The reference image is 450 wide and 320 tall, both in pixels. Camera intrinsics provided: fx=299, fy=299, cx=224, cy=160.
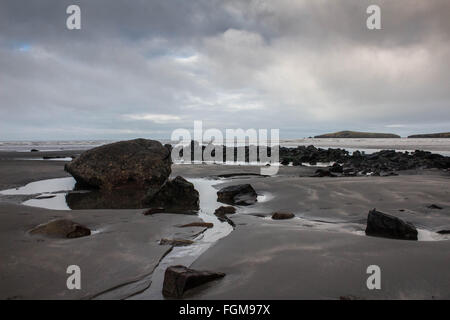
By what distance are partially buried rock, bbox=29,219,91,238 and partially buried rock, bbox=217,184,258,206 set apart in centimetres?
316

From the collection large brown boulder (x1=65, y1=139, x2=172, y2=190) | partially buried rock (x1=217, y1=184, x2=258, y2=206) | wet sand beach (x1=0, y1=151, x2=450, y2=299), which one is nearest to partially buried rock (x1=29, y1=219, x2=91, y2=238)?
wet sand beach (x1=0, y1=151, x2=450, y2=299)

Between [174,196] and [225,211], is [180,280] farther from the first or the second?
[174,196]

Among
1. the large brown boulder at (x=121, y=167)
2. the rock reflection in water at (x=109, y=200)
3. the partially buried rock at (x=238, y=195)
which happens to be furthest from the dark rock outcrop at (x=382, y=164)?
the rock reflection in water at (x=109, y=200)

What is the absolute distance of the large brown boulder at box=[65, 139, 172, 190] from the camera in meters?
8.42

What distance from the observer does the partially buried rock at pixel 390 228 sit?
3489 mm

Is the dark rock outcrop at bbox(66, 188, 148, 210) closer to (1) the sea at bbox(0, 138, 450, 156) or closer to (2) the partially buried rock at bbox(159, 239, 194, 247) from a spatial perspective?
(2) the partially buried rock at bbox(159, 239, 194, 247)

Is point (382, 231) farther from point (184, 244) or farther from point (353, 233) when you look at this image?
point (184, 244)

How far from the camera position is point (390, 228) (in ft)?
11.6

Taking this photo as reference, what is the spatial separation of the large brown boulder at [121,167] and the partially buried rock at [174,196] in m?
2.50

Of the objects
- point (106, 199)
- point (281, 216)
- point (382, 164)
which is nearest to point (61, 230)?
point (281, 216)

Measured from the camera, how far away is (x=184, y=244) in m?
3.47

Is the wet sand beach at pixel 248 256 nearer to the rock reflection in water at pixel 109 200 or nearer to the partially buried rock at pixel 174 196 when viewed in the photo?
the rock reflection in water at pixel 109 200

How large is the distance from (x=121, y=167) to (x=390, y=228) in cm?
714

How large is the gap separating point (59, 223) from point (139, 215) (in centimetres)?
139
